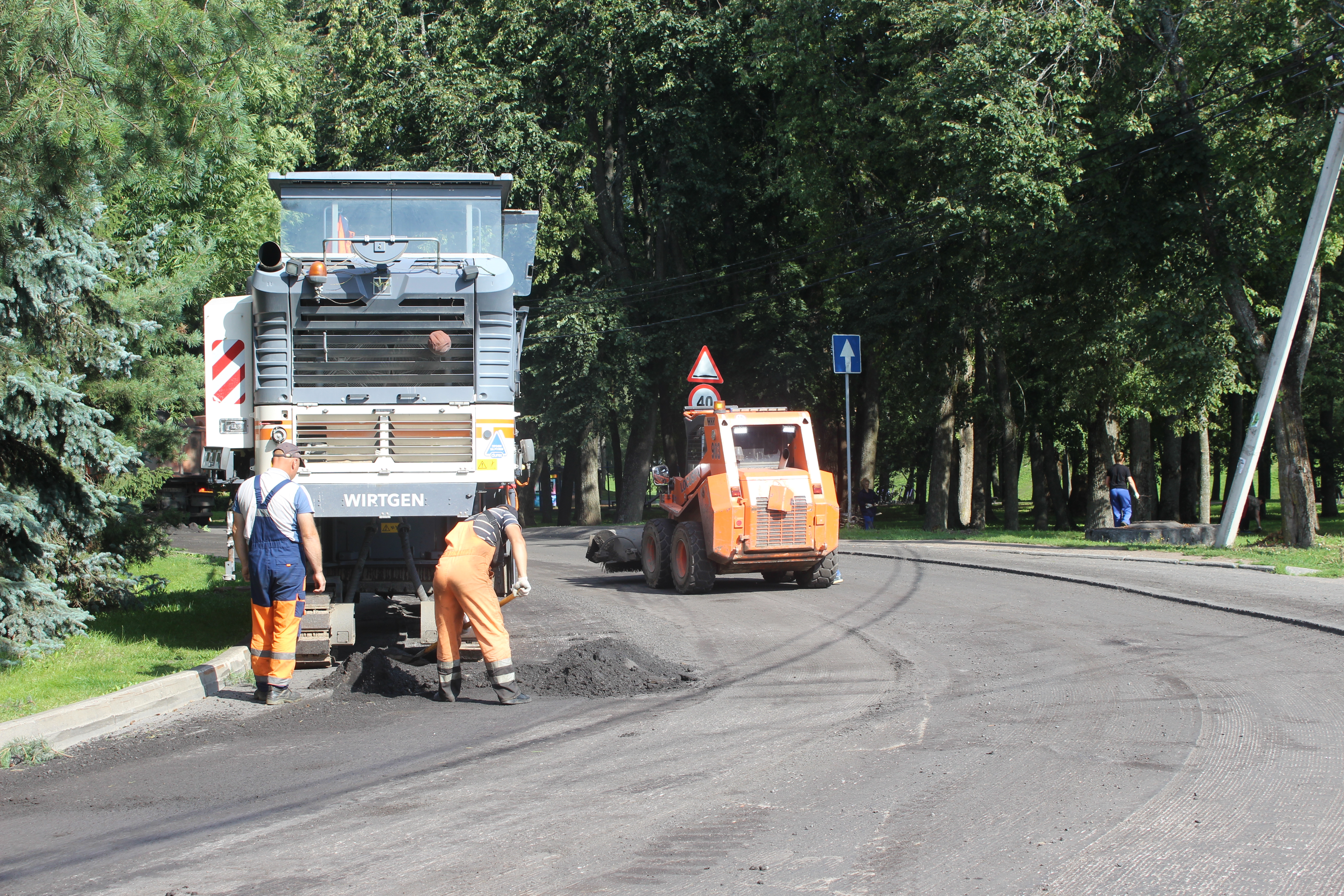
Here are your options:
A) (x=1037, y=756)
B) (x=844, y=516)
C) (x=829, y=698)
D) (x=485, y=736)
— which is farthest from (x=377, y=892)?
(x=844, y=516)

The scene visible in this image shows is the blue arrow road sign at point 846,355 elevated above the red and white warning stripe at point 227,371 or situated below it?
above

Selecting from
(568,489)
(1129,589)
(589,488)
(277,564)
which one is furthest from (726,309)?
(277,564)

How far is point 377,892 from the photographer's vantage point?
4715mm

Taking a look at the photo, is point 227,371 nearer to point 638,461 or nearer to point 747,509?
point 747,509

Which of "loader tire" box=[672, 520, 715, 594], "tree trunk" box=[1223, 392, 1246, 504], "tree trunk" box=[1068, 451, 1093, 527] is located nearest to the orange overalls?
"loader tire" box=[672, 520, 715, 594]

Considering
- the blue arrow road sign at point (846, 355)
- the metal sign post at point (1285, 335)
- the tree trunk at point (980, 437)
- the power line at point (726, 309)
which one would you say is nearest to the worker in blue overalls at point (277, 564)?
the metal sign post at point (1285, 335)

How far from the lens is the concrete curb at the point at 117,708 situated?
734cm

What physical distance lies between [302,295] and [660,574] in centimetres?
733

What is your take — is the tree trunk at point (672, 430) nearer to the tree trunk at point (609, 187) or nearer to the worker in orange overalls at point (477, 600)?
the tree trunk at point (609, 187)

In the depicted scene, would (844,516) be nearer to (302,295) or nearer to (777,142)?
(777,142)

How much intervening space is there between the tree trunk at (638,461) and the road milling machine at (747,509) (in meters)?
20.2

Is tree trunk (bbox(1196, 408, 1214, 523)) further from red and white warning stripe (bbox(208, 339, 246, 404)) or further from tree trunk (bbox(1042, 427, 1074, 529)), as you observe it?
red and white warning stripe (bbox(208, 339, 246, 404))

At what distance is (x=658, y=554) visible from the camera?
1656 cm

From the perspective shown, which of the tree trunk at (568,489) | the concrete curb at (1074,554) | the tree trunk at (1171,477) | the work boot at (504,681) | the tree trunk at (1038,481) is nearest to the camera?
the work boot at (504,681)
